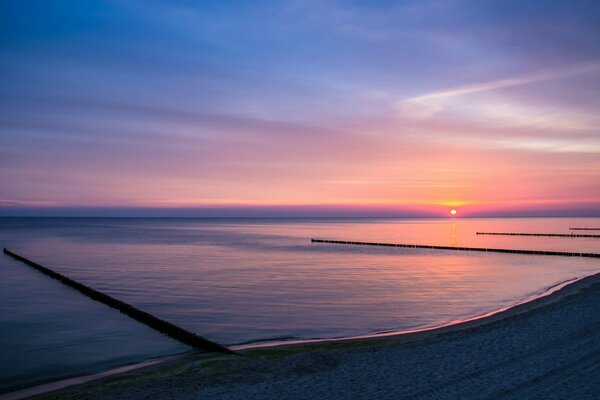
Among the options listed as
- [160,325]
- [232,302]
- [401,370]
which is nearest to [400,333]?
[401,370]

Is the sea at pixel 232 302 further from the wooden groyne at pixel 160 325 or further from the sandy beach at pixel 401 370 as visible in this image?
the sandy beach at pixel 401 370

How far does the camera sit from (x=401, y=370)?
10.1 m

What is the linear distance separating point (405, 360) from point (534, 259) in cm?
3813

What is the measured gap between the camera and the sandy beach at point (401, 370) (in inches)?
344

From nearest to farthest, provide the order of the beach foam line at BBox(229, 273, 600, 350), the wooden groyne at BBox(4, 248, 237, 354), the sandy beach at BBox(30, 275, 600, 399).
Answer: the sandy beach at BBox(30, 275, 600, 399)
the wooden groyne at BBox(4, 248, 237, 354)
the beach foam line at BBox(229, 273, 600, 350)

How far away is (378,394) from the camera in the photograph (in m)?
8.60

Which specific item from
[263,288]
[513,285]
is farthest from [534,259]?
[263,288]

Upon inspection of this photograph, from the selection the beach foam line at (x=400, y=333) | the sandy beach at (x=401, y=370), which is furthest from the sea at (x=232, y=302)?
the sandy beach at (x=401, y=370)

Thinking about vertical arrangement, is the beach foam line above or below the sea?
above

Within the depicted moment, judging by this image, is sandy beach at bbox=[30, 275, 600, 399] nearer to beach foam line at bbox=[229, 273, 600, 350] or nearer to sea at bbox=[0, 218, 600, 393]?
beach foam line at bbox=[229, 273, 600, 350]

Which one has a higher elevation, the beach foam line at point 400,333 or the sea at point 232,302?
the beach foam line at point 400,333

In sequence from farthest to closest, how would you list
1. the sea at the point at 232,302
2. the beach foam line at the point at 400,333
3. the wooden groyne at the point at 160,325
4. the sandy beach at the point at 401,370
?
the sea at the point at 232,302
the beach foam line at the point at 400,333
the wooden groyne at the point at 160,325
the sandy beach at the point at 401,370

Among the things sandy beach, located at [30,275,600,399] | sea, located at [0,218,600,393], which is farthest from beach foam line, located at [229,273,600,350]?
sandy beach, located at [30,275,600,399]

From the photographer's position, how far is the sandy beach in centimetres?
874
